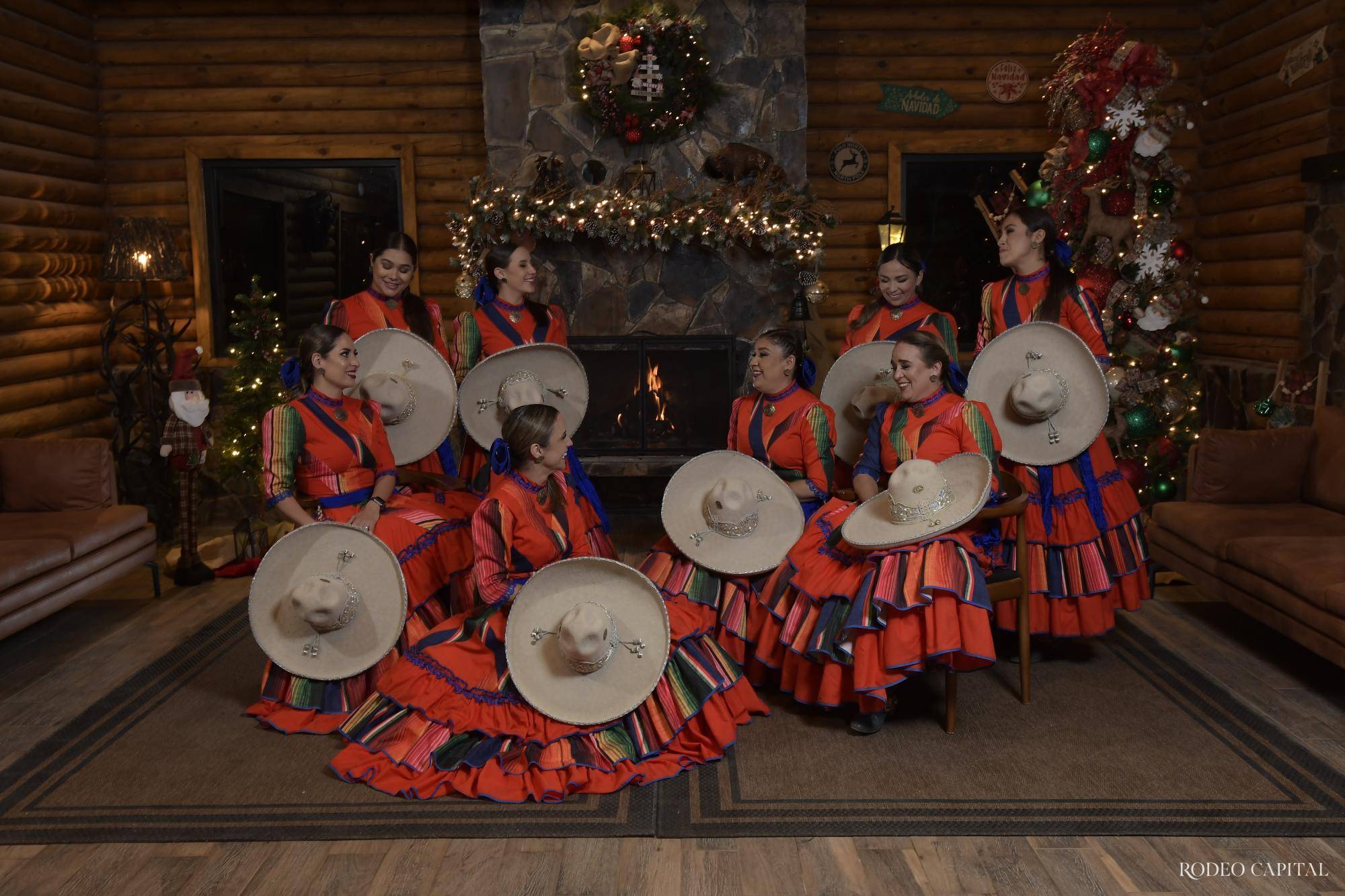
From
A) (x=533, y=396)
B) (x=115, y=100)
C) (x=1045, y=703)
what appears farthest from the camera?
(x=115, y=100)

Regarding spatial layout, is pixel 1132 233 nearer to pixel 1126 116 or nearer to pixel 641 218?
pixel 1126 116

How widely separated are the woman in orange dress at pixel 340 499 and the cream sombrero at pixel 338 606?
0.15 m

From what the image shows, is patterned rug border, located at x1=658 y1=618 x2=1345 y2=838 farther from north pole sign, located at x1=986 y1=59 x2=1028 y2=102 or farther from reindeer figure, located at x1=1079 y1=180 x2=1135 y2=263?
north pole sign, located at x1=986 y1=59 x2=1028 y2=102

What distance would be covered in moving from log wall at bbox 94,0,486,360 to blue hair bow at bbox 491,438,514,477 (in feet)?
12.9

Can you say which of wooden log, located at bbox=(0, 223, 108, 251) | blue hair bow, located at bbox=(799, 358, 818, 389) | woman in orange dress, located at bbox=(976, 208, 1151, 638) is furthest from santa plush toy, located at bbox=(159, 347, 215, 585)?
woman in orange dress, located at bbox=(976, 208, 1151, 638)

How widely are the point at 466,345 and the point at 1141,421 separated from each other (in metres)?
3.39

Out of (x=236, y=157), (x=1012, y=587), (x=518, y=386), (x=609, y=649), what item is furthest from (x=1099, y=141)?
(x=236, y=157)

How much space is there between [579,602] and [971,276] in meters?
4.61

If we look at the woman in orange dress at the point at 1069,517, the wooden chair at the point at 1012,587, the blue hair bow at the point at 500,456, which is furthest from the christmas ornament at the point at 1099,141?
the blue hair bow at the point at 500,456

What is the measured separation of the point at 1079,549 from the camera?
152 inches

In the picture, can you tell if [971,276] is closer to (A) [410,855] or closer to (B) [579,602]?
(B) [579,602]

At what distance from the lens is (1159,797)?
9.80 feet

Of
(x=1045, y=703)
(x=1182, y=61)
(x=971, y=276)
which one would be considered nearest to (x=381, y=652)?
(x=1045, y=703)

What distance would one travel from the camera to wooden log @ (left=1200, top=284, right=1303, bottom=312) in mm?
5949
